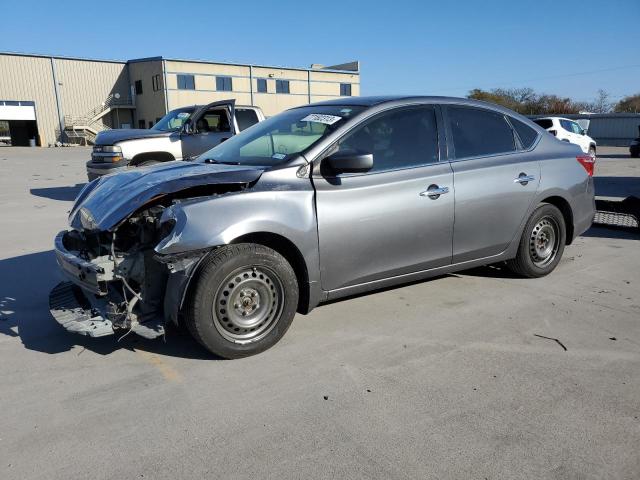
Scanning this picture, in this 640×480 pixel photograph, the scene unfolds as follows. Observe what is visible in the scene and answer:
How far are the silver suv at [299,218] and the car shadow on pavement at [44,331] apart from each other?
310 millimetres

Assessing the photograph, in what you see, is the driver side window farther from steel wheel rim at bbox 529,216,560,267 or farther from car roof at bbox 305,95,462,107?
steel wheel rim at bbox 529,216,560,267

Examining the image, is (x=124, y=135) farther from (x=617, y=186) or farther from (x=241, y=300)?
(x=617, y=186)

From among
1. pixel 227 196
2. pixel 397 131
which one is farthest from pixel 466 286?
pixel 227 196

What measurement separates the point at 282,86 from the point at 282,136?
55.2 metres

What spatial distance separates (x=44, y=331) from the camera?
13.9ft

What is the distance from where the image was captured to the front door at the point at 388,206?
4.01 m

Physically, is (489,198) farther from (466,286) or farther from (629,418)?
(629,418)

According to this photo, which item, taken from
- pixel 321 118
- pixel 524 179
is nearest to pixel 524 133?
pixel 524 179

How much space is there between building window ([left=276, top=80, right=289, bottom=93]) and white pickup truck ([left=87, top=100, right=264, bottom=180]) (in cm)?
4788

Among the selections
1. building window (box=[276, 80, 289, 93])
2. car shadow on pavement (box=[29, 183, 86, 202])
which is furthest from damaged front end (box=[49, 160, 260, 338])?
building window (box=[276, 80, 289, 93])

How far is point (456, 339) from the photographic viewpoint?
4.07 meters

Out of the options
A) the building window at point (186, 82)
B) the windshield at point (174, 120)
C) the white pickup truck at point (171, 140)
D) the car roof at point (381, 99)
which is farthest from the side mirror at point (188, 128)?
the building window at point (186, 82)

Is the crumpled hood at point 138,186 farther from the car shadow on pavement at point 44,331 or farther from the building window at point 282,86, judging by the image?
the building window at point 282,86

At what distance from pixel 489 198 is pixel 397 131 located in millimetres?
1083
